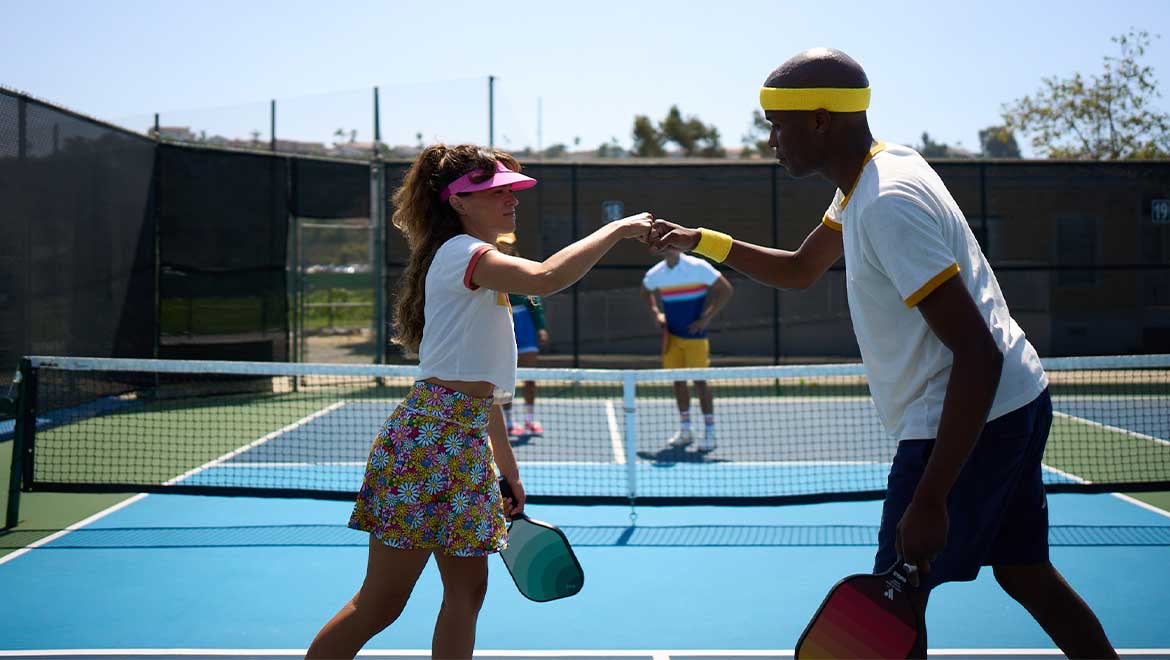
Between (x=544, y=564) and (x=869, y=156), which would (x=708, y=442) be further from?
(x=869, y=156)

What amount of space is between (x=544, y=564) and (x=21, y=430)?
4.67 m

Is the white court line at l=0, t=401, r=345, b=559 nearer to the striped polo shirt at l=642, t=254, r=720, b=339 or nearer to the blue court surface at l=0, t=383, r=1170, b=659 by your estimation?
the blue court surface at l=0, t=383, r=1170, b=659

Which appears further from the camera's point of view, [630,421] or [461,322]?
[630,421]

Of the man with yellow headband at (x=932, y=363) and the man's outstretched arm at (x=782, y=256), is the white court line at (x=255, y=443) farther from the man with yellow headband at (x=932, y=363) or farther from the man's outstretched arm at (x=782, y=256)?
the man with yellow headband at (x=932, y=363)

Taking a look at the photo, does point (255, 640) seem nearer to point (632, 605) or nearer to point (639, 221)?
point (632, 605)

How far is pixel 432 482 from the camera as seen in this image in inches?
113

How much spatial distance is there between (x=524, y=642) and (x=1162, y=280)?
1262 cm

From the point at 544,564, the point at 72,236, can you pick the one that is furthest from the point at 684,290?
the point at 544,564

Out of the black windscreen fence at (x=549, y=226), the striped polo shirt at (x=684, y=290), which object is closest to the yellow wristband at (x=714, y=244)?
the striped polo shirt at (x=684, y=290)

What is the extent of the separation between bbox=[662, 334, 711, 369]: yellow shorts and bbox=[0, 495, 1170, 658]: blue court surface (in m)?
2.79

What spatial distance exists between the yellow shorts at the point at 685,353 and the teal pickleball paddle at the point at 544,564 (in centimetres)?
637

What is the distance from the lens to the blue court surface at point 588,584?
4.30m

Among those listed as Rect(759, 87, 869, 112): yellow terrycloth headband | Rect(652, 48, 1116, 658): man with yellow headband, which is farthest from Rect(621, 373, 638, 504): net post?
Rect(759, 87, 869, 112): yellow terrycloth headband

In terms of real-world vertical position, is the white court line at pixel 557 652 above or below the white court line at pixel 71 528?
below
